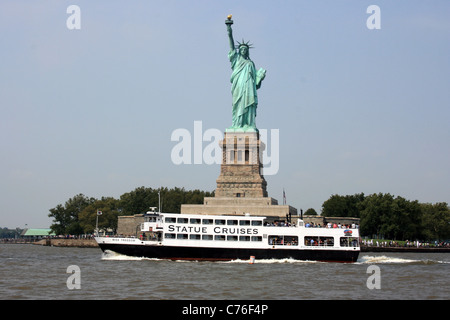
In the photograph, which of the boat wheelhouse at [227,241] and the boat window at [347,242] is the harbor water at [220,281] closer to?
the boat wheelhouse at [227,241]

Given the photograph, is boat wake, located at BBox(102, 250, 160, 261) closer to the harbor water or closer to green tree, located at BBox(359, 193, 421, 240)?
the harbor water

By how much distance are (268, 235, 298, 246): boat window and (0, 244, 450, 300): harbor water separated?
3817 mm

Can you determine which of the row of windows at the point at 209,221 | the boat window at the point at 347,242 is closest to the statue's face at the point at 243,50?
the row of windows at the point at 209,221

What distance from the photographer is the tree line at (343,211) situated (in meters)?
107

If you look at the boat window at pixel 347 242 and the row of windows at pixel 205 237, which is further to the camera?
the boat window at pixel 347 242

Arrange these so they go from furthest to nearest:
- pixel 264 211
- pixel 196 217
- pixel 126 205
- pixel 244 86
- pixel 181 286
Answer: pixel 126 205
pixel 244 86
pixel 264 211
pixel 196 217
pixel 181 286

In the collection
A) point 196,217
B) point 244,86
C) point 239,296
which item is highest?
point 244,86

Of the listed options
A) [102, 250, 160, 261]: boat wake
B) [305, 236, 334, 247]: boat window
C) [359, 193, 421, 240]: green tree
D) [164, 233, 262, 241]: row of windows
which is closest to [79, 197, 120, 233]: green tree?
[359, 193, 421, 240]: green tree

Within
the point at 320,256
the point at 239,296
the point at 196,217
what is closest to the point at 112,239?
the point at 196,217

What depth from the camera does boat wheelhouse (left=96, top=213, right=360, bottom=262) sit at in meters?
54.6

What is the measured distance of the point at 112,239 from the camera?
5550cm

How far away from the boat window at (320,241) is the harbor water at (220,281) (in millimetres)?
3905
